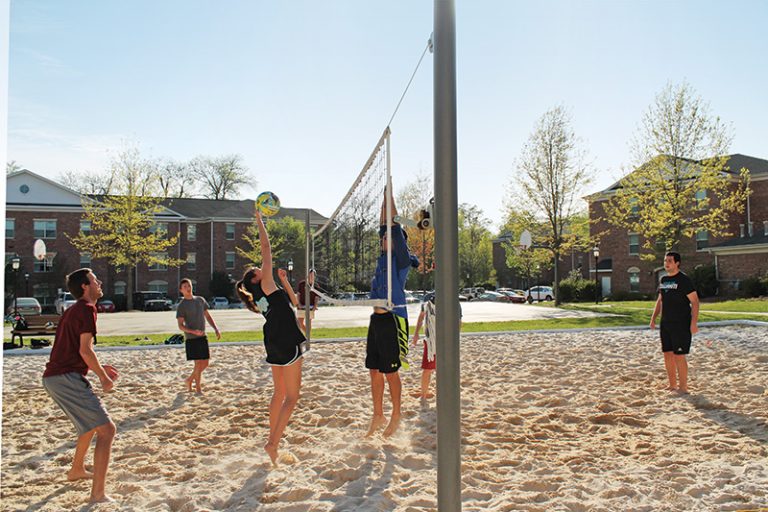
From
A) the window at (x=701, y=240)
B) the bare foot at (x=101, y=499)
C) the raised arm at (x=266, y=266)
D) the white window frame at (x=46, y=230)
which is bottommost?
the bare foot at (x=101, y=499)

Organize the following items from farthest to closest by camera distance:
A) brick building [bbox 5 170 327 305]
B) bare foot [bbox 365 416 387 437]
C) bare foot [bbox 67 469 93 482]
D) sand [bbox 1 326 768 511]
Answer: brick building [bbox 5 170 327 305], bare foot [bbox 365 416 387 437], bare foot [bbox 67 469 93 482], sand [bbox 1 326 768 511]

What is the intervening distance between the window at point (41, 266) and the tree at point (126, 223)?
308 cm

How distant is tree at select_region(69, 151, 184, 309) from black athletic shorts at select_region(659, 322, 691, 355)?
4016 cm

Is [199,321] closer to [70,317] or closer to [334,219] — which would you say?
[334,219]

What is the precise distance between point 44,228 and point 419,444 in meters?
→ 49.7

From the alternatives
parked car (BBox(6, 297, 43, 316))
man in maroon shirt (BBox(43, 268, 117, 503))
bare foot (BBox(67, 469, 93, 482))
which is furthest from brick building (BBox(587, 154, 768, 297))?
parked car (BBox(6, 297, 43, 316))

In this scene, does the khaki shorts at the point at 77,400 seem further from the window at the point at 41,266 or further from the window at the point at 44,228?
the window at the point at 44,228

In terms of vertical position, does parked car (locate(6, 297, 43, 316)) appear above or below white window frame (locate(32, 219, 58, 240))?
below

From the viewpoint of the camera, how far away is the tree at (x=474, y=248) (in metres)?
61.0

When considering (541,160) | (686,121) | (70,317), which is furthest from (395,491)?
(541,160)

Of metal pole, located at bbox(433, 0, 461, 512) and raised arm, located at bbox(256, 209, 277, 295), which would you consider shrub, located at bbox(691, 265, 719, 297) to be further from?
metal pole, located at bbox(433, 0, 461, 512)

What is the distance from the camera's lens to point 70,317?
4082 millimetres

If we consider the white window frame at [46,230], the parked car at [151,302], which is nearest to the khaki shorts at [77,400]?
the parked car at [151,302]

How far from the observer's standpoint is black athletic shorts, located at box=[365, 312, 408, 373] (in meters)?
5.38
